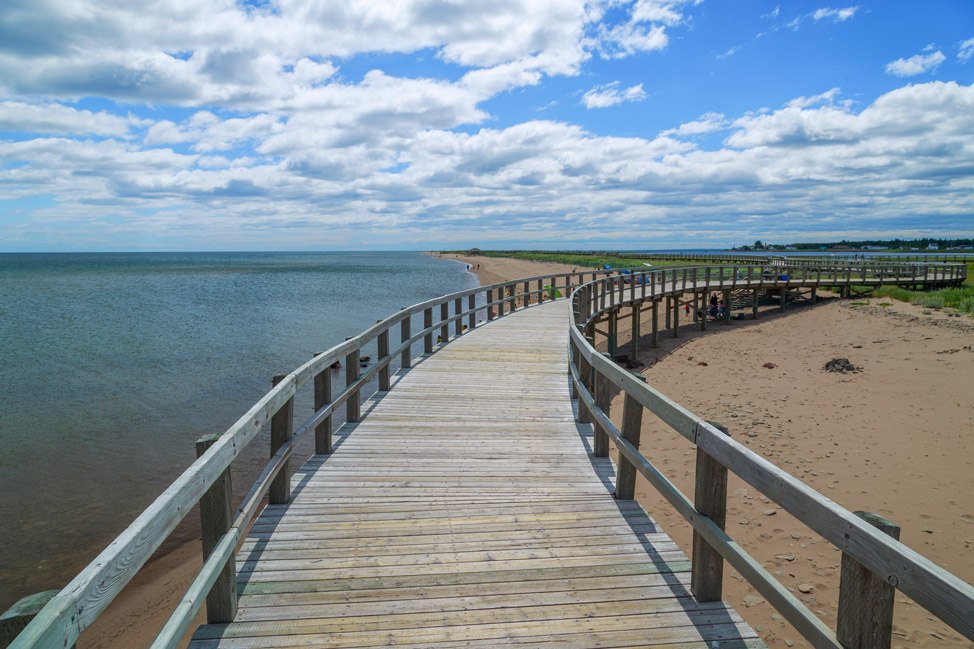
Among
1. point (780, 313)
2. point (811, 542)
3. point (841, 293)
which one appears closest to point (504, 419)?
point (811, 542)

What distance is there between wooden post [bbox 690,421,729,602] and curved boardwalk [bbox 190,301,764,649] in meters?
0.09

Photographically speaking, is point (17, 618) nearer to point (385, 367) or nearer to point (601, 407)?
point (601, 407)

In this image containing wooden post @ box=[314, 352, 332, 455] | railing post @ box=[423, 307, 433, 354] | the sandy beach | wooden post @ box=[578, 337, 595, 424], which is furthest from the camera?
railing post @ box=[423, 307, 433, 354]

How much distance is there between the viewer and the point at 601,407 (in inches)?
231

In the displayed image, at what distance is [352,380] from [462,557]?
11.1 feet

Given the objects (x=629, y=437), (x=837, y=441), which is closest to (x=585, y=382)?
(x=629, y=437)

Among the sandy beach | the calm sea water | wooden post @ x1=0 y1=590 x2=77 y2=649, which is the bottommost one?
the calm sea water

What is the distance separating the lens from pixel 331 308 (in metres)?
41.6

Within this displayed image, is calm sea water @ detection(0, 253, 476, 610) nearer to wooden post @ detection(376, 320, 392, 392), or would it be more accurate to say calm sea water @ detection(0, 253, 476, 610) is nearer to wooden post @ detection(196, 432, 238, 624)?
wooden post @ detection(376, 320, 392, 392)

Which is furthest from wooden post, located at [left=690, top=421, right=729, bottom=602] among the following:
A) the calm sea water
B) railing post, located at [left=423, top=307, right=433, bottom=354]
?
railing post, located at [left=423, top=307, right=433, bottom=354]

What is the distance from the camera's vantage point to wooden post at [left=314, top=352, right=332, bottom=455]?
18.8 feet

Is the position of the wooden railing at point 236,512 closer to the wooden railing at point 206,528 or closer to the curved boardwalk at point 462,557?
the wooden railing at point 206,528

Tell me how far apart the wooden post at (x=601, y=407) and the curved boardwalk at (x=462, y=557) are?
0.60 feet

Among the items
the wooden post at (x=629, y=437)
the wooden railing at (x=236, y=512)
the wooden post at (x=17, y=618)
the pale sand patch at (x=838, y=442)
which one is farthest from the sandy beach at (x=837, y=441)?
the wooden post at (x=17, y=618)
